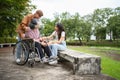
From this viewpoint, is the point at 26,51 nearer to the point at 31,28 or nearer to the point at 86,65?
the point at 31,28

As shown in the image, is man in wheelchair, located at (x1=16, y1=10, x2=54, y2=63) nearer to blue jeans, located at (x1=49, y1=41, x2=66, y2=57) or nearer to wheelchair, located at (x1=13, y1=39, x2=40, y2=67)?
wheelchair, located at (x1=13, y1=39, x2=40, y2=67)

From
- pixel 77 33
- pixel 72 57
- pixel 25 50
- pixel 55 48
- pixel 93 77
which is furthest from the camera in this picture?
pixel 77 33

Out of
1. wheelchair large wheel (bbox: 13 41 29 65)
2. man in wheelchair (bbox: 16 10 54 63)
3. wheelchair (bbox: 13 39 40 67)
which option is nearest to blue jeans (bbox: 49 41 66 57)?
man in wheelchair (bbox: 16 10 54 63)

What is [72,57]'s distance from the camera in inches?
225

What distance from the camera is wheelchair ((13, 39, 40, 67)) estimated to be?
6246 mm

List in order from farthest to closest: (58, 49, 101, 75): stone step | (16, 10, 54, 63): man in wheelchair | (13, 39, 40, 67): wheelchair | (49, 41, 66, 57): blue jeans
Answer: (49, 41, 66, 57): blue jeans → (16, 10, 54, 63): man in wheelchair → (13, 39, 40, 67): wheelchair → (58, 49, 101, 75): stone step

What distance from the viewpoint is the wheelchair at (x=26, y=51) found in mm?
6246

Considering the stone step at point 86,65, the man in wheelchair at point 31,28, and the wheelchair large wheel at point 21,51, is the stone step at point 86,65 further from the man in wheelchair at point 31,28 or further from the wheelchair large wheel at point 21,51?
the wheelchair large wheel at point 21,51

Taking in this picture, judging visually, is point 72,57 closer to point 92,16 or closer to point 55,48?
point 55,48

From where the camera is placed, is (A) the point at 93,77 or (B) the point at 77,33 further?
(B) the point at 77,33

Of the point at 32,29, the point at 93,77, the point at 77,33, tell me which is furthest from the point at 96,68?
the point at 77,33

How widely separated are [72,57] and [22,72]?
1293 millimetres

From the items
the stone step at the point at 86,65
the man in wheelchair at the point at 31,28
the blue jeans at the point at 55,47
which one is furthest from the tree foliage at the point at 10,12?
the stone step at the point at 86,65

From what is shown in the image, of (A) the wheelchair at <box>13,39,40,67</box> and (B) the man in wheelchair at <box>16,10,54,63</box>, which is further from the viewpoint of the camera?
(B) the man in wheelchair at <box>16,10,54,63</box>
